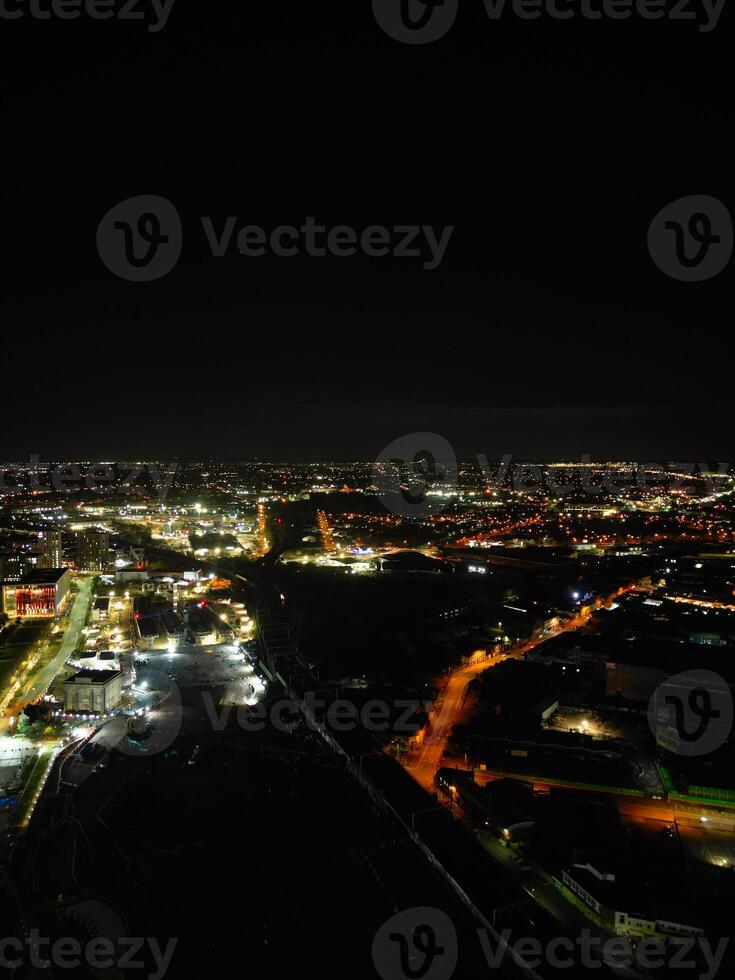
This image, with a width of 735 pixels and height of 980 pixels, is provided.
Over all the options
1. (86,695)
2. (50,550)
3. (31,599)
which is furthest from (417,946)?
(50,550)

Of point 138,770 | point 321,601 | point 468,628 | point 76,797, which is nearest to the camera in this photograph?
point 76,797

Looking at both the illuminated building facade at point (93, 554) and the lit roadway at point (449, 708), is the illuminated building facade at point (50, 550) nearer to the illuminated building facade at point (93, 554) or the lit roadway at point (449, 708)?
the illuminated building facade at point (93, 554)

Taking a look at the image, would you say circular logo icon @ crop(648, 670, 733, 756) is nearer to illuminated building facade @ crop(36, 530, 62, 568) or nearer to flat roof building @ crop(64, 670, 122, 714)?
flat roof building @ crop(64, 670, 122, 714)

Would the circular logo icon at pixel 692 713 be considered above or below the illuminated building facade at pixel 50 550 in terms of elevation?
below

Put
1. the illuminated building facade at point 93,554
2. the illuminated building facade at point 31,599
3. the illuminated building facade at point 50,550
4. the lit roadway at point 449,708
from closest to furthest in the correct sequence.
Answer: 1. the lit roadway at point 449,708
2. the illuminated building facade at point 31,599
3. the illuminated building facade at point 50,550
4. the illuminated building facade at point 93,554

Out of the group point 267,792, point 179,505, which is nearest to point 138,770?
point 267,792

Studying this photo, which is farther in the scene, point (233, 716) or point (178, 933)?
point (233, 716)

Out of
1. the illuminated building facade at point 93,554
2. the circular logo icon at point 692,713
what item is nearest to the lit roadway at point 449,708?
the circular logo icon at point 692,713

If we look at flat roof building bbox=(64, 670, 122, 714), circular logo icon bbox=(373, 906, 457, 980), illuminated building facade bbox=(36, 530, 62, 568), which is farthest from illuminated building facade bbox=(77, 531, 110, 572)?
circular logo icon bbox=(373, 906, 457, 980)

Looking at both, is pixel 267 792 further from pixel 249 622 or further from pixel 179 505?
pixel 179 505
